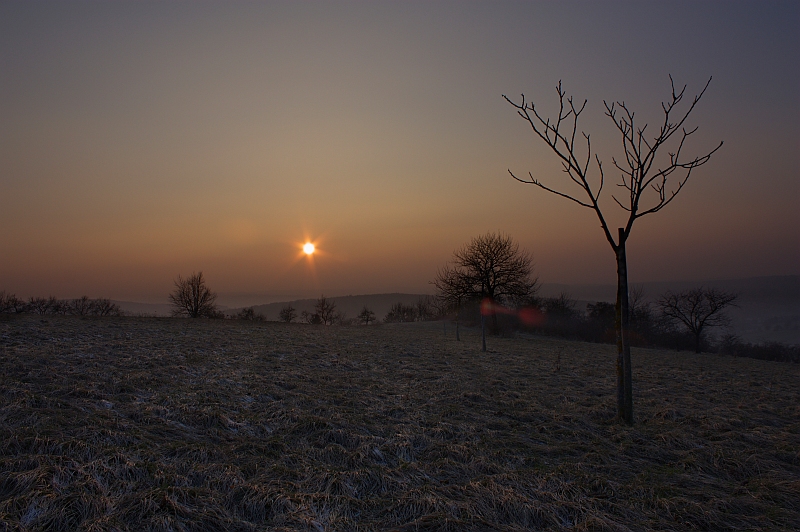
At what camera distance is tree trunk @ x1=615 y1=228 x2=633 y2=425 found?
25.7 ft

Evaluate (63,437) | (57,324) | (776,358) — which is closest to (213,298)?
(57,324)

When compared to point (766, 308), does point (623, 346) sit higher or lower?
lower

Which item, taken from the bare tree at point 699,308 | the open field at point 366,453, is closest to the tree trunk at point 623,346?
the open field at point 366,453

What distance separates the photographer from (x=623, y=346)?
783 centimetres

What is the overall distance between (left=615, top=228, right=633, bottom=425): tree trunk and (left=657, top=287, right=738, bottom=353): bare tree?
3686 cm

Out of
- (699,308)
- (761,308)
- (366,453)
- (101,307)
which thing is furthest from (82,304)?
(761,308)

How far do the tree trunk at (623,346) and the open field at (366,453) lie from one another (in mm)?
426

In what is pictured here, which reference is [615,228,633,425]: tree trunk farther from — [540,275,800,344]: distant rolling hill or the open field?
[540,275,800,344]: distant rolling hill

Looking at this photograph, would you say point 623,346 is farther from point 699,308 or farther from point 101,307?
point 101,307

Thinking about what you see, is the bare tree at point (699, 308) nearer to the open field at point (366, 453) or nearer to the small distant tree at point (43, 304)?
Answer: the open field at point (366, 453)

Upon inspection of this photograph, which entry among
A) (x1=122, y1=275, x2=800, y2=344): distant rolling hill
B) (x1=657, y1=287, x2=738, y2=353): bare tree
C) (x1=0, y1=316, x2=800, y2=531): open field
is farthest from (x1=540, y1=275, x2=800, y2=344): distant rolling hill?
(x1=0, y1=316, x2=800, y2=531): open field

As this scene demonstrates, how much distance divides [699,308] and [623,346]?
1555 inches

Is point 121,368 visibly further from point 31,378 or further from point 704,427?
point 704,427

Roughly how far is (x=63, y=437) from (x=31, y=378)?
4.63 metres
